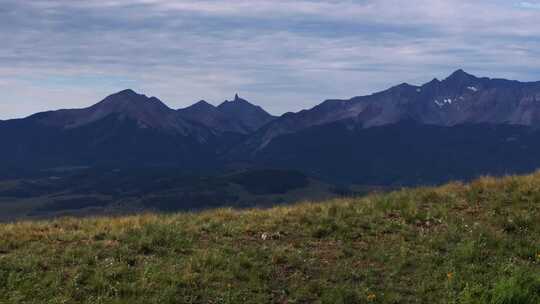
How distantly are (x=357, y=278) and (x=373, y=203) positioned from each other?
15.9 ft

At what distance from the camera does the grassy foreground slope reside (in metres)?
11.2

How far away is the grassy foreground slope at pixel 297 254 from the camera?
11188 millimetres

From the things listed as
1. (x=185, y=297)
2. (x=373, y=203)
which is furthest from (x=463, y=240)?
(x=185, y=297)

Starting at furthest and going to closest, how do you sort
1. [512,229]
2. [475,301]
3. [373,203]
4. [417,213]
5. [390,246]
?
1. [373,203]
2. [417,213]
3. [512,229]
4. [390,246]
5. [475,301]

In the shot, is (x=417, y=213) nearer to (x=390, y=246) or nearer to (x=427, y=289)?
(x=390, y=246)

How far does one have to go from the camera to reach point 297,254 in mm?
13047

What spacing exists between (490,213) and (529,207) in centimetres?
105

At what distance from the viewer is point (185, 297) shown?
1096cm

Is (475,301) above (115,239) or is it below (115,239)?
below

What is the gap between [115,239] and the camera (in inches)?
547

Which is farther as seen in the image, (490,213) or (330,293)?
(490,213)

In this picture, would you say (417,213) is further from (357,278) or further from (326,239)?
(357,278)

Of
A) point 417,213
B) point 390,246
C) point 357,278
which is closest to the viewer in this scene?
point 357,278

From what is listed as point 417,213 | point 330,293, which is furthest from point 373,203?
point 330,293
